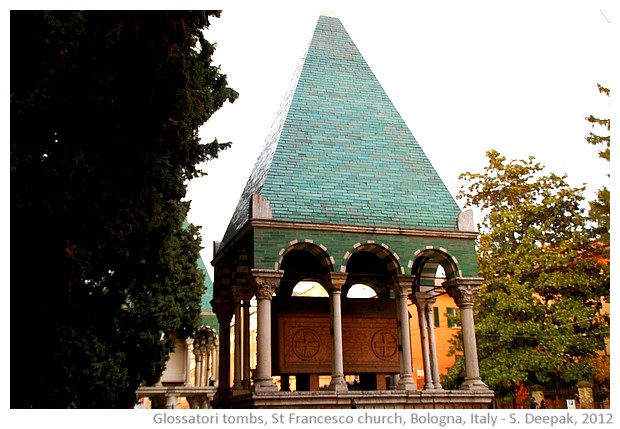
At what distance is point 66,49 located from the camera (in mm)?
7520

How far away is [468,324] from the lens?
10711mm

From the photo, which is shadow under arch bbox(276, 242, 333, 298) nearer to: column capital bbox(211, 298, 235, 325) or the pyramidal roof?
column capital bbox(211, 298, 235, 325)

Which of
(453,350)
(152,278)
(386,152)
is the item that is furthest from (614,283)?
(453,350)

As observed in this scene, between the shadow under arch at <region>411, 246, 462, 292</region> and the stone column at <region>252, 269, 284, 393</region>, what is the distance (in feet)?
8.00

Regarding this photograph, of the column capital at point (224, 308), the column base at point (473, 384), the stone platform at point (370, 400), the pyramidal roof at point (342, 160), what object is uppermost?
the pyramidal roof at point (342, 160)

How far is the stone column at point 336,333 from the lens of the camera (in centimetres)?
984

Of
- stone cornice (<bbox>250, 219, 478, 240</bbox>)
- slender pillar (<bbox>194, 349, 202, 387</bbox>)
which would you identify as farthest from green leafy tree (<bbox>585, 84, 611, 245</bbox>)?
slender pillar (<bbox>194, 349, 202, 387</bbox>)

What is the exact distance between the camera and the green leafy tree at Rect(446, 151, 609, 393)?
18.4m

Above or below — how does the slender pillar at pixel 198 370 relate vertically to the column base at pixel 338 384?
above

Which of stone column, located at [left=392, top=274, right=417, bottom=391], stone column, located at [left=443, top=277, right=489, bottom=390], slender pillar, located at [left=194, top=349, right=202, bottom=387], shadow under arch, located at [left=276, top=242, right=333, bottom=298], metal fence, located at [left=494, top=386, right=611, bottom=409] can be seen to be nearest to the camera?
stone column, located at [left=392, top=274, right=417, bottom=391]

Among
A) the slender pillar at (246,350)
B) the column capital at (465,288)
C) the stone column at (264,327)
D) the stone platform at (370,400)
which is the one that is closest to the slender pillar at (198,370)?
the slender pillar at (246,350)

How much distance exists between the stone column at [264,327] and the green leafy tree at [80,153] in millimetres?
1717

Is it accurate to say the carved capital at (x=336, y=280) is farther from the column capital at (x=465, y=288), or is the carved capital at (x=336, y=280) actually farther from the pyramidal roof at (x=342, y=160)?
the column capital at (x=465, y=288)

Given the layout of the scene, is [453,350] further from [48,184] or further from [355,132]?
[48,184]
